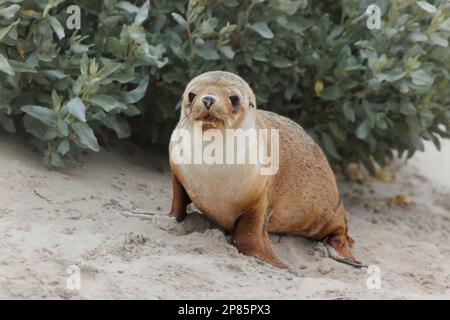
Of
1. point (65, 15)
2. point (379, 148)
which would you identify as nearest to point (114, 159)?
point (65, 15)

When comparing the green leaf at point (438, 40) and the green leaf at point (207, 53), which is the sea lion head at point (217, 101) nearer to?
the green leaf at point (207, 53)

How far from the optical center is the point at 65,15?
5.46 meters

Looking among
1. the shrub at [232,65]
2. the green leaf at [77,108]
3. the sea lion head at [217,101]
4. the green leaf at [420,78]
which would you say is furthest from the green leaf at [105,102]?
the green leaf at [420,78]

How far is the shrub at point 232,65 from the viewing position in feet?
17.1

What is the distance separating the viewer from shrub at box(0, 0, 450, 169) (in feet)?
17.1

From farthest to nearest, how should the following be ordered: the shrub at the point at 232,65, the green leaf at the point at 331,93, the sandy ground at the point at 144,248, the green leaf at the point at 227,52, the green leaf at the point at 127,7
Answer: the green leaf at the point at 331,93
the green leaf at the point at 227,52
the green leaf at the point at 127,7
the shrub at the point at 232,65
the sandy ground at the point at 144,248

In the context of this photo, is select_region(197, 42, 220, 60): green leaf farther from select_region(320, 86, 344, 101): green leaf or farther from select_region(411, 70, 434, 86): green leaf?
select_region(411, 70, 434, 86): green leaf

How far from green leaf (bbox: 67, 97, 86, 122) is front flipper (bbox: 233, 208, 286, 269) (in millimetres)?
1118

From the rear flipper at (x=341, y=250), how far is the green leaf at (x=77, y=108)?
1.69m

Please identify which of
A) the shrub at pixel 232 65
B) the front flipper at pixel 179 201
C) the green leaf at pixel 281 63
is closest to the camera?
the front flipper at pixel 179 201

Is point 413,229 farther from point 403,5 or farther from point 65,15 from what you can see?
point 65,15

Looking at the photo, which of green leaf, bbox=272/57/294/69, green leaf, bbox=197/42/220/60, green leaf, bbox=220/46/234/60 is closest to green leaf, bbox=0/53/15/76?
green leaf, bbox=197/42/220/60

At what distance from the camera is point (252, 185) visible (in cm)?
455
